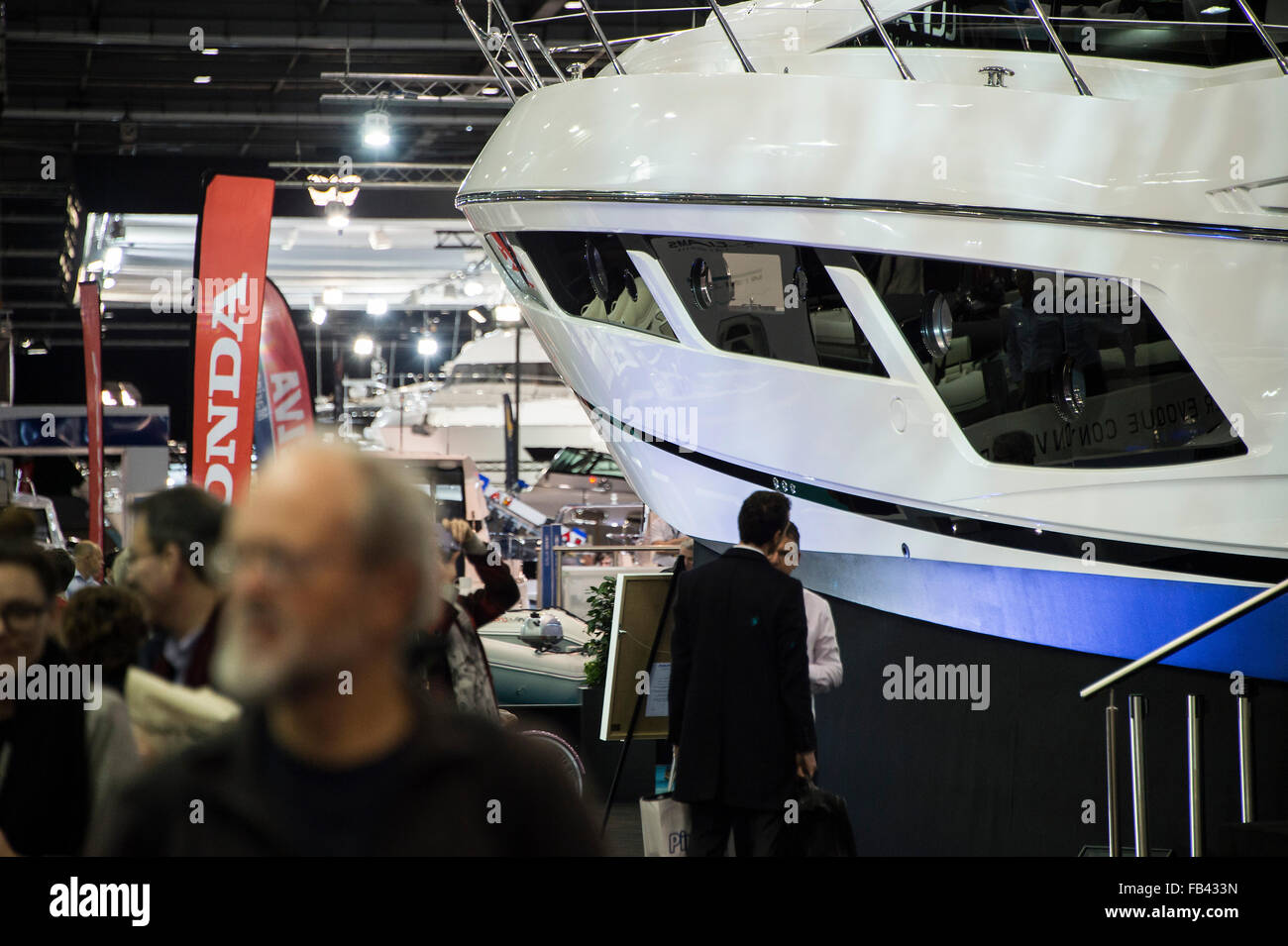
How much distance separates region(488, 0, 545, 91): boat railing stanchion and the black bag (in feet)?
11.5

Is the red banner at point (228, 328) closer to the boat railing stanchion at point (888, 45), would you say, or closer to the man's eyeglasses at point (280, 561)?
the boat railing stanchion at point (888, 45)

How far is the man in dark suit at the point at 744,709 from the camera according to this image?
14.7 feet

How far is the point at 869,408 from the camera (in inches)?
209

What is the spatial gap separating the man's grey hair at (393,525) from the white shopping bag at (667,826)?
343 cm

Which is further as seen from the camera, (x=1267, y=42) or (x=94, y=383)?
(x=94, y=383)

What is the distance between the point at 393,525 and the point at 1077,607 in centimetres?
415

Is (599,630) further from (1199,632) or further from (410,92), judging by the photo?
(410,92)

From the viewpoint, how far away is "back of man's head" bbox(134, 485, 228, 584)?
102 inches

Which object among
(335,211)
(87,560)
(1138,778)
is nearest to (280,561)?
(1138,778)

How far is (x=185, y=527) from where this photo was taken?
2.60 meters

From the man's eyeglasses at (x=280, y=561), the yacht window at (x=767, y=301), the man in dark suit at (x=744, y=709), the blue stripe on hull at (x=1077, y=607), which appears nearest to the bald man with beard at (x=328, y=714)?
the man's eyeglasses at (x=280, y=561)
